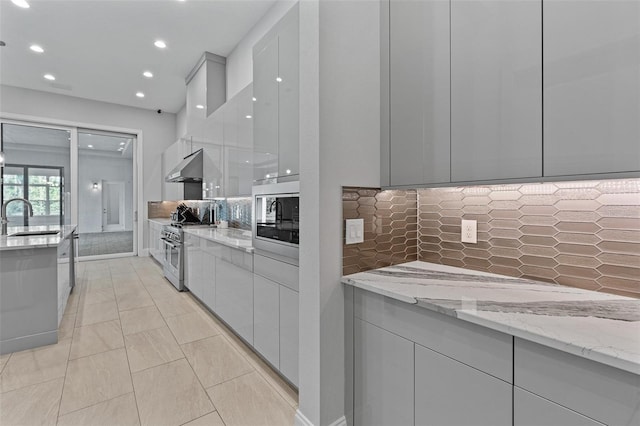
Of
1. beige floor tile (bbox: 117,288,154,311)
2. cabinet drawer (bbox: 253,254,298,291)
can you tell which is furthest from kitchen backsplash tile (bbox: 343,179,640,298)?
beige floor tile (bbox: 117,288,154,311)

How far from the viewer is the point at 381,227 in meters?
1.67

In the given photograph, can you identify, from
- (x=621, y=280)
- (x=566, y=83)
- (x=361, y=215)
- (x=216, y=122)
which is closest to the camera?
(x=566, y=83)

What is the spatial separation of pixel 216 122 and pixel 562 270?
3717mm

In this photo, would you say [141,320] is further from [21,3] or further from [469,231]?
[21,3]

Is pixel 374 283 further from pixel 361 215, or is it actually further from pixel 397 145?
pixel 397 145

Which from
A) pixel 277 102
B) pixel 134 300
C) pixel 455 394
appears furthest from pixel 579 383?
pixel 134 300

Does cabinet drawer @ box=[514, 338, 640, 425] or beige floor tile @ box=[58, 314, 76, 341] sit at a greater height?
cabinet drawer @ box=[514, 338, 640, 425]

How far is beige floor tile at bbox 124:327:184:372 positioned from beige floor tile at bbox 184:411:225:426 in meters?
0.79

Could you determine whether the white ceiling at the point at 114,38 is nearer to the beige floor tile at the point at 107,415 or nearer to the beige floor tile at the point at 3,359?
the beige floor tile at the point at 3,359

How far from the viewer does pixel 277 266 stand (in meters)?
1.97

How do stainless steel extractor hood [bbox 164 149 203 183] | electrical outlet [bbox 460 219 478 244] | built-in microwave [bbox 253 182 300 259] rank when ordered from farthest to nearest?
1. stainless steel extractor hood [bbox 164 149 203 183]
2. built-in microwave [bbox 253 182 300 259]
3. electrical outlet [bbox 460 219 478 244]

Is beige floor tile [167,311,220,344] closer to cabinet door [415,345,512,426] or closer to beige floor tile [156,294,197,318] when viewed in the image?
beige floor tile [156,294,197,318]

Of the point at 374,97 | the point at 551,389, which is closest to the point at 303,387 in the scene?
the point at 551,389

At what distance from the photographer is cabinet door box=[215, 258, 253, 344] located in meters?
2.37
